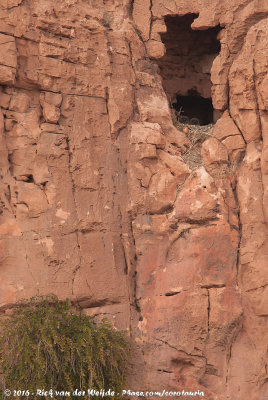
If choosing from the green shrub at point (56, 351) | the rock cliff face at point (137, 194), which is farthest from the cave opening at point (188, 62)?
the green shrub at point (56, 351)

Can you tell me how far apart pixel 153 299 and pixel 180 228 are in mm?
809

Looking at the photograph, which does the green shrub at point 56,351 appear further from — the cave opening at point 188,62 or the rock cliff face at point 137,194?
the cave opening at point 188,62

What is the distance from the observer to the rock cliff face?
21.0 feet

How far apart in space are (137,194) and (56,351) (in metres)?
1.90

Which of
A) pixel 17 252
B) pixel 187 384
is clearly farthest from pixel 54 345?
pixel 187 384

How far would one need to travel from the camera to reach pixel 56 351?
603cm

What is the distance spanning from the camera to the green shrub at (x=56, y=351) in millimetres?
5887

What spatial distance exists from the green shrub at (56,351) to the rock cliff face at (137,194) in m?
0.22

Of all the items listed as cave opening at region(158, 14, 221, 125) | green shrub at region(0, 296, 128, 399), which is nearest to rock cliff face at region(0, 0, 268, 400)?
green shrub at region(0, 296, 128, 399)

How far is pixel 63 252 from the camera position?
21.2 ft

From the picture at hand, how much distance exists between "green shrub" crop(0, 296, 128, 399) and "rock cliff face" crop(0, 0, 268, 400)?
0.22m

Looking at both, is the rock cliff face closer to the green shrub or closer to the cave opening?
the green shrub

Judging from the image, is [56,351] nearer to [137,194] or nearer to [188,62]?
[137,194]

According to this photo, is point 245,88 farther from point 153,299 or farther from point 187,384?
point 187,384
